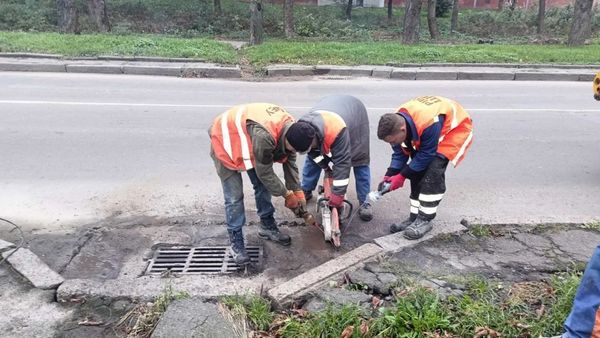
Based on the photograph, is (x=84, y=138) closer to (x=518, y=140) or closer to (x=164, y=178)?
(x=164, y=178)

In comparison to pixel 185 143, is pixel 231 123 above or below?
above

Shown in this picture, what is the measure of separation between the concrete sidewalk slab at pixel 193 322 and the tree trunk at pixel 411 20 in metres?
14.0

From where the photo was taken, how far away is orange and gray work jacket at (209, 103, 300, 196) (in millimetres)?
3635

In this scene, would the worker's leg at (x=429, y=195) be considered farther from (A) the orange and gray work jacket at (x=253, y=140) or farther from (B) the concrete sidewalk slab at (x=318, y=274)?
(A) the orange and gray work jacket at (x=253, y=140)

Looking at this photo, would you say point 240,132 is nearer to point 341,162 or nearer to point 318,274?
point 341,162

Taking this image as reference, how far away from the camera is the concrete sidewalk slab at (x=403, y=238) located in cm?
414

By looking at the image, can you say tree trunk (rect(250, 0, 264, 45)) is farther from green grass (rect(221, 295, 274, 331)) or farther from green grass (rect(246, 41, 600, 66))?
green grass (rect(221, 295, 274, 331))

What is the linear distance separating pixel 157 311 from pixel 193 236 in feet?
4.15

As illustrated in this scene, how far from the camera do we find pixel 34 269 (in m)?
3.79

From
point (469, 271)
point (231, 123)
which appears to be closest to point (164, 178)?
point (231, 123)

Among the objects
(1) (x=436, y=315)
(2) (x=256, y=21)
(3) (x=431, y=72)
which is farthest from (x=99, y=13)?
(1) (x=436, y=315)

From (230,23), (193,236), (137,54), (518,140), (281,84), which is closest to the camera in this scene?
(193,236)

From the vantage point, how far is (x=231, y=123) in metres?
3.74

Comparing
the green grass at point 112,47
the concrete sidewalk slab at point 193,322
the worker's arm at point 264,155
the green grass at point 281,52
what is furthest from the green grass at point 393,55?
the concrete sidewalk slab at point 193,322
